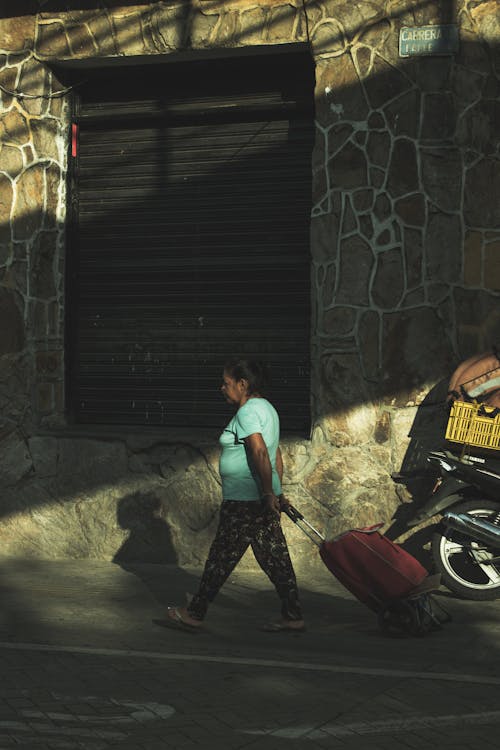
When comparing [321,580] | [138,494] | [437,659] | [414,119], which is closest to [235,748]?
[437,659]

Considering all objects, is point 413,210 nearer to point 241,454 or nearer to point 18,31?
point 241,454

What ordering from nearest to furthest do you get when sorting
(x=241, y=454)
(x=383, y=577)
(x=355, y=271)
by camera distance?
(x=383, y=577)
(x=241, y=454)
(x=355, y=271)

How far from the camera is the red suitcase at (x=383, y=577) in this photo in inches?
303

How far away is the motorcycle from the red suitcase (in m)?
1.05

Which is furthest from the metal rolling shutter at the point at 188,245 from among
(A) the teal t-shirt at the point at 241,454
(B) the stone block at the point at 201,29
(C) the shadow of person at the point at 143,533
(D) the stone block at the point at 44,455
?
(A) the teal t-shirt at the point at 241,454

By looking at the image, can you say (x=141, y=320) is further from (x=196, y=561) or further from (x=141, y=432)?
(x=196, y=561)

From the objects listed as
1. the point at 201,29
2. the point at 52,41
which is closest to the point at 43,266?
the point at 52,41

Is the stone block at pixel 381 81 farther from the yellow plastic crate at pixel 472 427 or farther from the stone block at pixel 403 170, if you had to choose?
the yellow plastic crate at pixel 472 427

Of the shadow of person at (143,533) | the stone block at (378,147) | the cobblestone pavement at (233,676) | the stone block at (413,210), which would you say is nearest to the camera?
the cobblestone pavement at (233,676)

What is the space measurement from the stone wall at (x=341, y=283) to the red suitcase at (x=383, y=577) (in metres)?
2.19

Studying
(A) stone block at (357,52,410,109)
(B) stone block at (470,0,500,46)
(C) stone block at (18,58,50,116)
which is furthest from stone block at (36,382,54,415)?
(B) stone block at (470,0,500,46)

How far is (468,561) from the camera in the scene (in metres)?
8.95

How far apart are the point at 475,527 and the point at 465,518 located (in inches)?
3.9

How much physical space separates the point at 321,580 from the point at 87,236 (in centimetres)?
387
